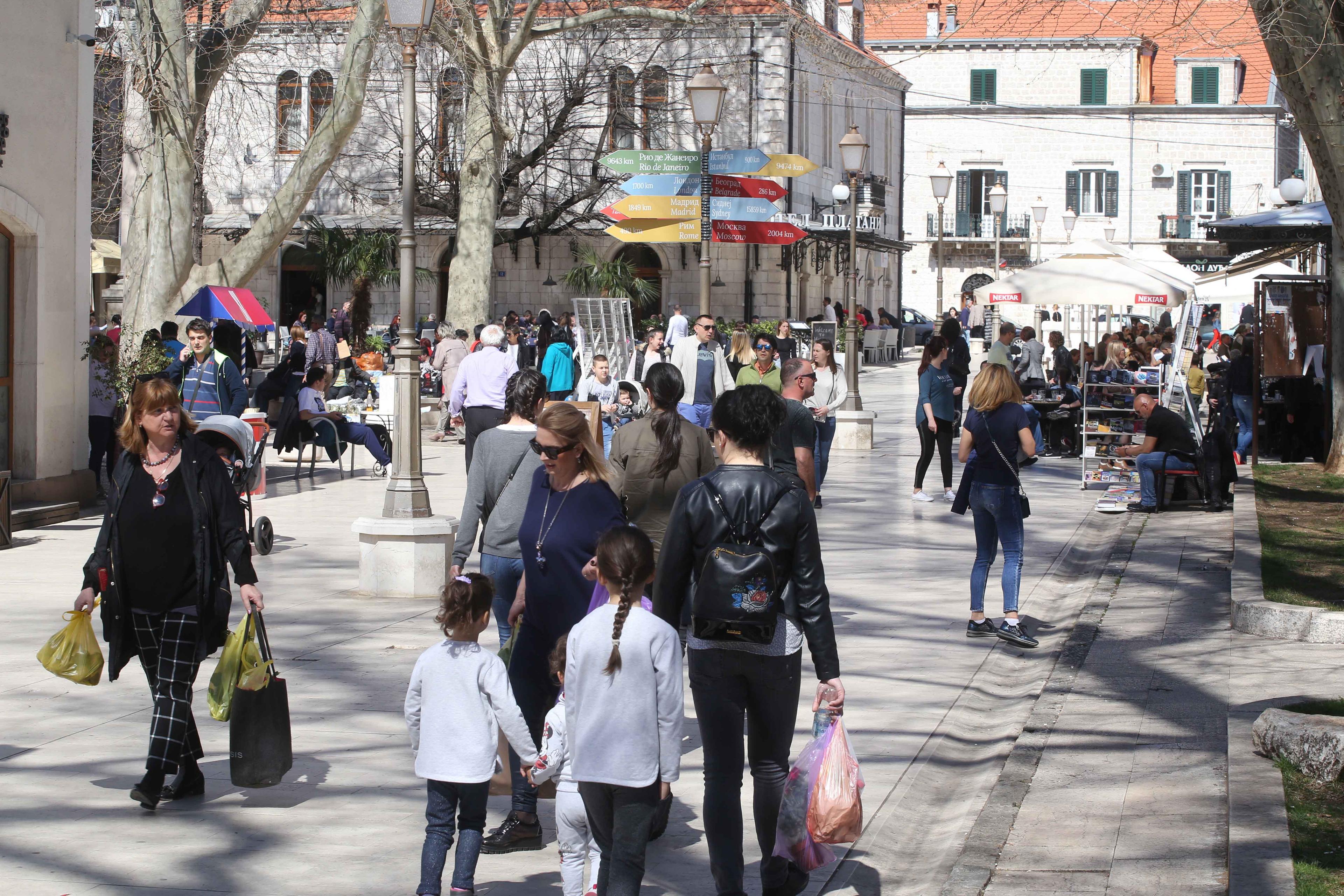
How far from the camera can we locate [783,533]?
4.45m

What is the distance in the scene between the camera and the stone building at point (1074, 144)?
62062 mm

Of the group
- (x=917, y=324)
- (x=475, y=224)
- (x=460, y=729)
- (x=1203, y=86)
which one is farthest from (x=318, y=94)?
(x=1203, y=86)

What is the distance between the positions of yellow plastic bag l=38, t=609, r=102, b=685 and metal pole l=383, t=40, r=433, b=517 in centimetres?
414

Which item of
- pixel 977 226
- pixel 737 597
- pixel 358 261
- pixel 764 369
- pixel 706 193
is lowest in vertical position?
pixel 737 597

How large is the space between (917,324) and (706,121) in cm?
4105

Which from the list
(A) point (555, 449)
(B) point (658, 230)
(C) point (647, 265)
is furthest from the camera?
(C) point (647, 265)

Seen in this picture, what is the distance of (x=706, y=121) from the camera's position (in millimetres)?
14891

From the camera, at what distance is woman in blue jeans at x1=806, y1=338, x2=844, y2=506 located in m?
13.5

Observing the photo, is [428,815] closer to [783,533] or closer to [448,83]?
[783,533]

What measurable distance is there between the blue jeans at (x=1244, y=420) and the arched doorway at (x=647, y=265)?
72.5ft

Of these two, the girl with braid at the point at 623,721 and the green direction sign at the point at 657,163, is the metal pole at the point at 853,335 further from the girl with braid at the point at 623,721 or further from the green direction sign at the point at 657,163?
the girl with braid at the point at 623,721

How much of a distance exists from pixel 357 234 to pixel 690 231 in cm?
2303

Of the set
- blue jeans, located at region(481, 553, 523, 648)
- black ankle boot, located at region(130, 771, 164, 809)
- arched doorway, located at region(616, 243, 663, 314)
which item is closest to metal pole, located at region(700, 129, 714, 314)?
blue jeans, located at region(481, 553, 523, 648)

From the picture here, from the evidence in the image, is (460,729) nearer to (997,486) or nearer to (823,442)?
(997,486)
